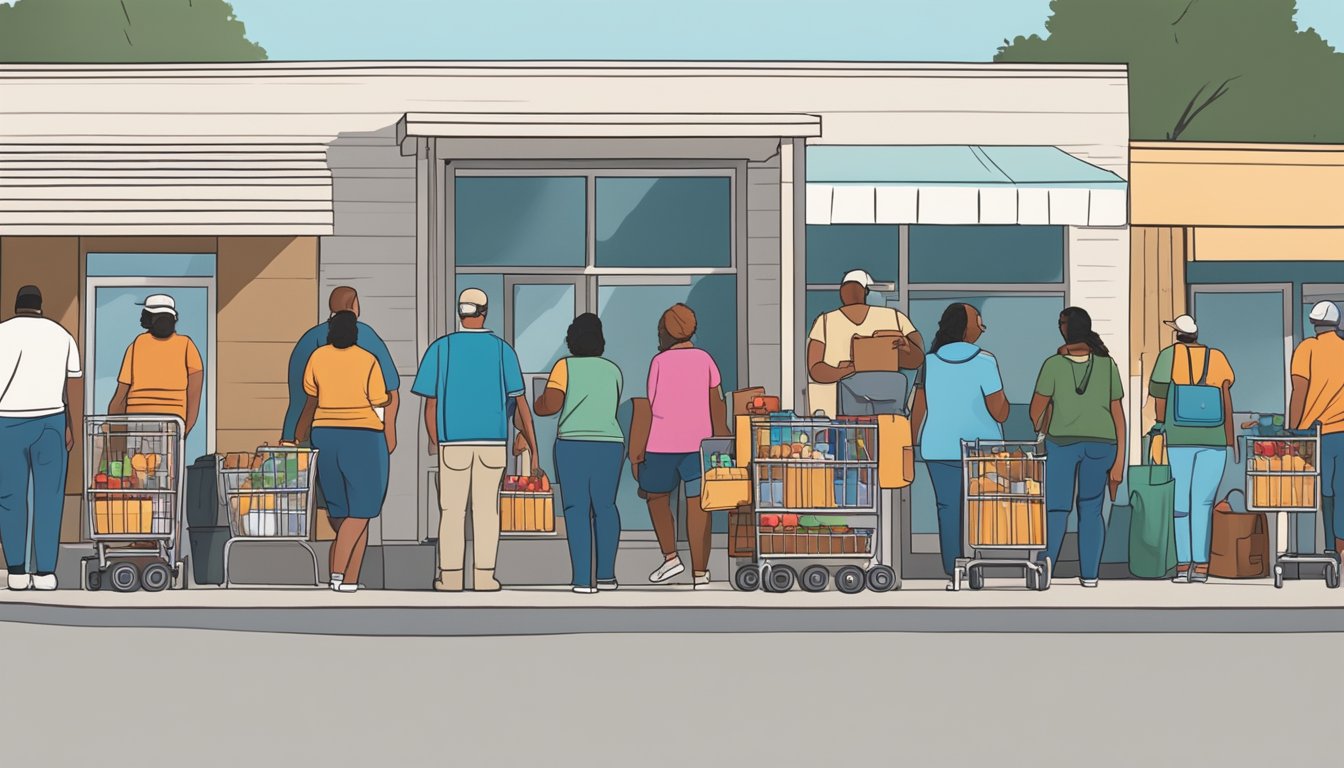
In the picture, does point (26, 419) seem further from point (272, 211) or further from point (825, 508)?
point (825, 508)

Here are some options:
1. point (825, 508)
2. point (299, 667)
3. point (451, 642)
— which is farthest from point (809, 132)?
point (299, 667)

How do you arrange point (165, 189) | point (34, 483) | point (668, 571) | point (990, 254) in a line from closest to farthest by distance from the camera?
1. point (34, 483)
2. point (668, 571)
3. point (165, 189)
4. point (990, 254)

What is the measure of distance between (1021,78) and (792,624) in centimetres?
656

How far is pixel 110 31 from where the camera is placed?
222ft

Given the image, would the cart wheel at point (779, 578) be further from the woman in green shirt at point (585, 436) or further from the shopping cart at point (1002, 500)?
the shopping cart at point (1002, 500)

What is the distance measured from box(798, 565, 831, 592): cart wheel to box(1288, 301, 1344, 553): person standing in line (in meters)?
3.92

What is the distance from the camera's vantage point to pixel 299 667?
11.5 meters

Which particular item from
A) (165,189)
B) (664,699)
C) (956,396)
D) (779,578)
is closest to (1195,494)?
(956,396)

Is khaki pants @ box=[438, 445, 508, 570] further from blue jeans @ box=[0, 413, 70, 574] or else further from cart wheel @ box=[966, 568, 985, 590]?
cart wheel @ box=[966, 568, 985, 590]

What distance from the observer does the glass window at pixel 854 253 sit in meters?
18.0

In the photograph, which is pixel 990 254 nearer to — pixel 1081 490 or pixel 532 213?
pixel 1081 490

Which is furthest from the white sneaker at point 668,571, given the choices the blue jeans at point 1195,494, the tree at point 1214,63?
the tree at point 1214,63

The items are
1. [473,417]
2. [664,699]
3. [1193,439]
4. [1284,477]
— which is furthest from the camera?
[1193,439]

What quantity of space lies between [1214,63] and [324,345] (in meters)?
56.7
